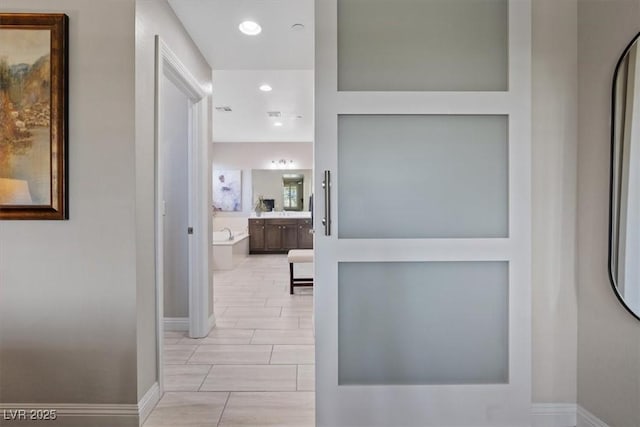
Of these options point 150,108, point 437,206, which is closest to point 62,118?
point 150,108

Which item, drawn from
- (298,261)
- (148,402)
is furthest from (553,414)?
(298,261)

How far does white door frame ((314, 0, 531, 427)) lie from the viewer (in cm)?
158

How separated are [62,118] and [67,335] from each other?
3.58 ft

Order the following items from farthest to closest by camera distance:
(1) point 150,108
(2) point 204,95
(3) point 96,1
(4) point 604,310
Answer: (2) point 204,95 → (1) point 150,108 → (3) point 96,1 → (4) point 604,310

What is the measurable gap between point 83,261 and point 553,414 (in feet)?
8.28

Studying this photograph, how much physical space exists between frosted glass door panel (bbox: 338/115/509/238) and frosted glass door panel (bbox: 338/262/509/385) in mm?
207

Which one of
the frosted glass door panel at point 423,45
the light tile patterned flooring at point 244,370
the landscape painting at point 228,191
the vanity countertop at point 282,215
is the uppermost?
the frosted glass door panel at point 423,45

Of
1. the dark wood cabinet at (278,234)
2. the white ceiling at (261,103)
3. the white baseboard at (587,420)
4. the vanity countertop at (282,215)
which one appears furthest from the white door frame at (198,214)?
the vanity countertop at (282,215)

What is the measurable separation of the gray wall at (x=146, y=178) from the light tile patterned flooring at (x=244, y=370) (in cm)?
29

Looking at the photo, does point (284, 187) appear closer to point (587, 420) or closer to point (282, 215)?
point (282, 215)

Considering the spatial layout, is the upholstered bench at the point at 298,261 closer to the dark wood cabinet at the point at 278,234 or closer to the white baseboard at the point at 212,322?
the white baseboard at the point at 212,322

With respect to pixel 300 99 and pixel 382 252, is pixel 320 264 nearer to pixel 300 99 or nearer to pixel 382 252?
pixel 382 252

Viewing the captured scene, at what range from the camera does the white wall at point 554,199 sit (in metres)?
1.64

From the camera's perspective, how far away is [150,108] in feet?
6.00
